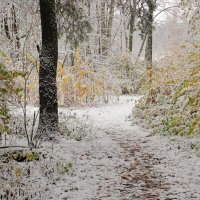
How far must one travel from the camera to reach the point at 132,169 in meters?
6.57

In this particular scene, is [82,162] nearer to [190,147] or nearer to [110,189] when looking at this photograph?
[110,189]

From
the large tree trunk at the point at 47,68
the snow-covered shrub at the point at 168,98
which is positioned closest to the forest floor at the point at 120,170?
the snow-covered shrub at the point at 168,98

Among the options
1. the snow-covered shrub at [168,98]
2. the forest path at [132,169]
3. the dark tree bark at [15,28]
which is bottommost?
the forest path at [132,169]

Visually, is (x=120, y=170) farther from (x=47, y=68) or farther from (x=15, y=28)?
(x=15, y=28)

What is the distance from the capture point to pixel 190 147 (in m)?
7.58

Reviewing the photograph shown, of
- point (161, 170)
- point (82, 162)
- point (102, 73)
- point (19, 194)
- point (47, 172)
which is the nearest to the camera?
point (19, 194)

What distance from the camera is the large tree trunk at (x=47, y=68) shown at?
26.3 feet

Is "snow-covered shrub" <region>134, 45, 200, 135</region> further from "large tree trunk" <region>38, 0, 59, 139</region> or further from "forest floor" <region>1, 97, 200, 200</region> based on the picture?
"large tree trunk" <region>38, 0, 59, 139</region>

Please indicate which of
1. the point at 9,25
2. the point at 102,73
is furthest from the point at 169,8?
the point at 9,25

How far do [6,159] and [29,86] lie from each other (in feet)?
29.6

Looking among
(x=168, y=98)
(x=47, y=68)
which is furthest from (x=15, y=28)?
(x=168, y=98)

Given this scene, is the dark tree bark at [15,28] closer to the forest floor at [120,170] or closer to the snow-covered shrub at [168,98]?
the snow-covered shrub at [168,98]

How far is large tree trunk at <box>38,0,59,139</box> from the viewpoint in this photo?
8.03 meters

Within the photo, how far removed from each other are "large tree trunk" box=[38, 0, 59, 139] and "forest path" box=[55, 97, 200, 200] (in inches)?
27.9
